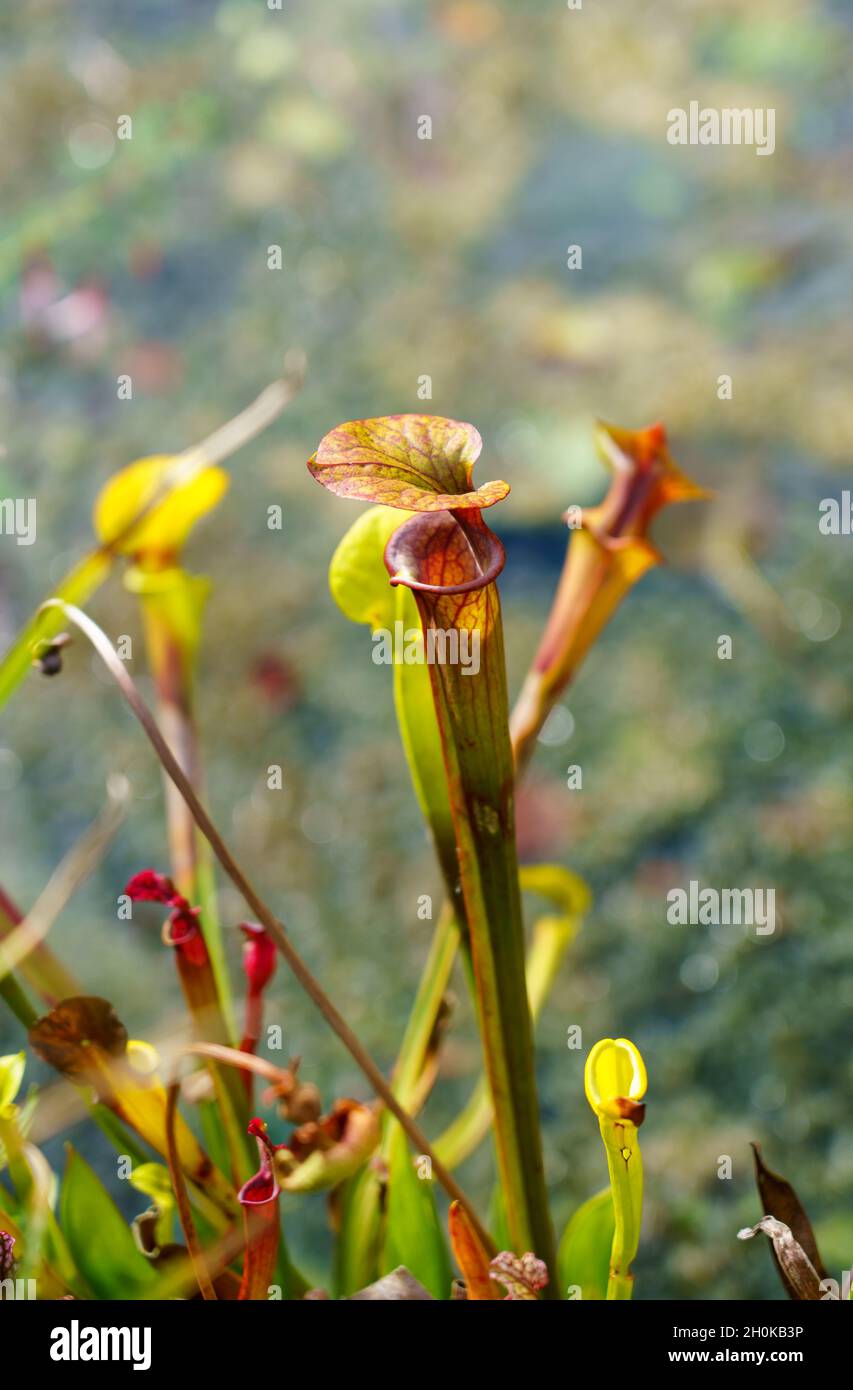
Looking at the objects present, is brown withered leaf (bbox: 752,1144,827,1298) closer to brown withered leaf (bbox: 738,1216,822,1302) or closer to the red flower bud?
brown withered leaf (bbox: 738,1216,822,1302)

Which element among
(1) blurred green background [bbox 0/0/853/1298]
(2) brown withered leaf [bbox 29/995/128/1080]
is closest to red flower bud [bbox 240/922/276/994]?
(2) brown withered leaf [bbox 29/995/128/1080]

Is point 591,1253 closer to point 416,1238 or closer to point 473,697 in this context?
point 416,1238

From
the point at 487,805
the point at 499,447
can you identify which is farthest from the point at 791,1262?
the point at 499,447

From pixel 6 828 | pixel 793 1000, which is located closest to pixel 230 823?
pixel 6 828

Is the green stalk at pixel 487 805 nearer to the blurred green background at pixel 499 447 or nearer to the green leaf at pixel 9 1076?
the green leaf at pixel 9 1076

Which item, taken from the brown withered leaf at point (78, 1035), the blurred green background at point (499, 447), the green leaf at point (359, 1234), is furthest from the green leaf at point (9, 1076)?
the blurred green background at point (499, 447)
